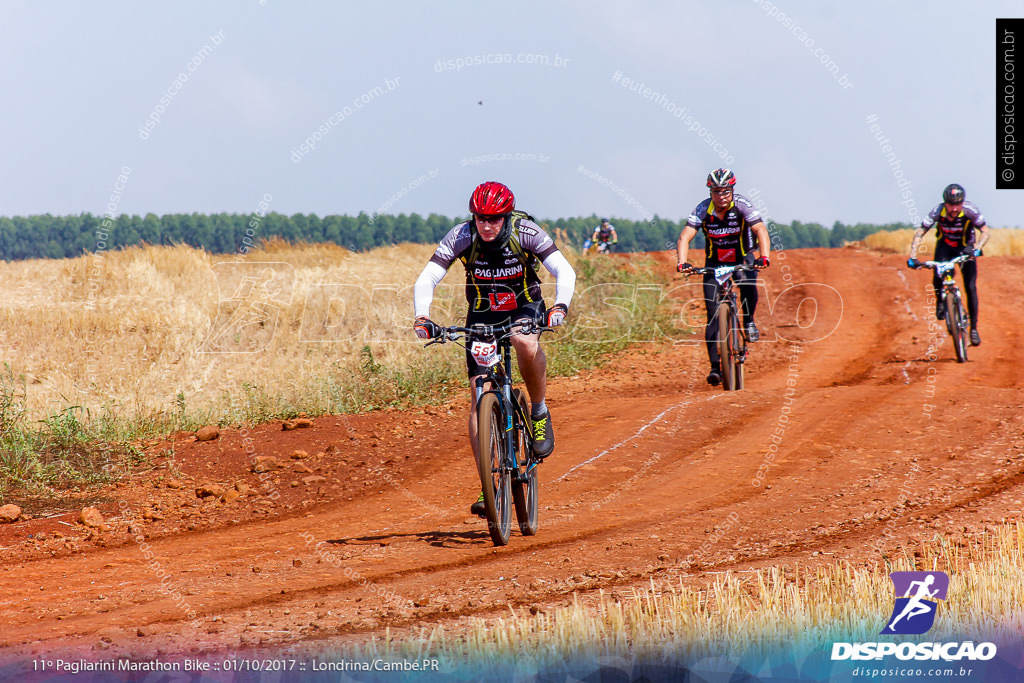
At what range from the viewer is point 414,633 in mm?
4598

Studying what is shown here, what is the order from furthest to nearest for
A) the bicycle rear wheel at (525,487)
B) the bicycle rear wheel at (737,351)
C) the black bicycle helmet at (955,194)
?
the black bicycle helmet at (955,194) < the bicycle rear wheel at (737,351) < the bicycle rear wheel at (525,487)

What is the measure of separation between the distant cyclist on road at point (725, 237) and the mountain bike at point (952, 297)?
3704mm

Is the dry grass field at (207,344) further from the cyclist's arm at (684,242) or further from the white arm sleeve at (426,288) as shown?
the white arm sleeve at (426,288)

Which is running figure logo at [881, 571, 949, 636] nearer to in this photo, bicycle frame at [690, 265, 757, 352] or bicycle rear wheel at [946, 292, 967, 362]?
bicycle frame at [690, 265, 757, 352]

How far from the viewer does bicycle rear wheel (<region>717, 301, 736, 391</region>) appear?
36.8ft

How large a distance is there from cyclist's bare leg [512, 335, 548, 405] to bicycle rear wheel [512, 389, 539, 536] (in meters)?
0.11

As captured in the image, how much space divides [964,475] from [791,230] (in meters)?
84.3

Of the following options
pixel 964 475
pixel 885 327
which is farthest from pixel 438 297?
pixel 964 475

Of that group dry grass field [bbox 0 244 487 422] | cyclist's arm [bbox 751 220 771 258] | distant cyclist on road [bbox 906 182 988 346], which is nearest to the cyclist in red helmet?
cyclist's arm [bbox 751 220 771 258]

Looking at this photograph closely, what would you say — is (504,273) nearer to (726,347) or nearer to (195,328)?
(726,347)

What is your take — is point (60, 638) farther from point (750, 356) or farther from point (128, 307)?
point (128, 307)

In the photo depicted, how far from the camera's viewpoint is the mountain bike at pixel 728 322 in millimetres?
11203

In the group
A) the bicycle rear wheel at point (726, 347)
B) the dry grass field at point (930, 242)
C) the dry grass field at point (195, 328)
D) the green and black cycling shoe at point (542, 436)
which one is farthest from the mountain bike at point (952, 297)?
the dry grass field at point (930, 242)

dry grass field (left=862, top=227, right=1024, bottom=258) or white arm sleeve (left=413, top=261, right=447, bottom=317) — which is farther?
dry grass field (left=862, top=227, right=1024, bottom=258)
